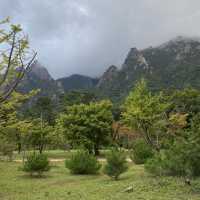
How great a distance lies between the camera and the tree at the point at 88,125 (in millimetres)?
33062

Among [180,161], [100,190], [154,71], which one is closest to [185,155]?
[180,161]

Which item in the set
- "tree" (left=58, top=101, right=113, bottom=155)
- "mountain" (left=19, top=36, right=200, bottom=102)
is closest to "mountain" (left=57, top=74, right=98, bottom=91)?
"mountain" (left=19, top=36, right=200, bottom=102)

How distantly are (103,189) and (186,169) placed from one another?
329 cm

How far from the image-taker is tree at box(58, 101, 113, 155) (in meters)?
33.1

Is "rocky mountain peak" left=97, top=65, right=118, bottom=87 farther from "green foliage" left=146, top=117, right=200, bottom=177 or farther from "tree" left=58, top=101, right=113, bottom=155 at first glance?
"green foliage" left=146, top=117, right=200, bottom=177

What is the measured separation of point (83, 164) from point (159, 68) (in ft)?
290

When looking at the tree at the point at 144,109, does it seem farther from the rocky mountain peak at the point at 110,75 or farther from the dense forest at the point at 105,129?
the rocky mountain peak at the point at 110,75

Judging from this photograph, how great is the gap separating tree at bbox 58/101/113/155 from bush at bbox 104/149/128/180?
52.5ft

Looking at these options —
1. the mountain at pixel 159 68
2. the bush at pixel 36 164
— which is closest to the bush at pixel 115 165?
the bush at pixel 36 164

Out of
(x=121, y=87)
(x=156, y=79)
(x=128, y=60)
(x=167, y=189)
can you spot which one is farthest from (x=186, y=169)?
(x=128, y=60)

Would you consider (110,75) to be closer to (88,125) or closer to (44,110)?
(44,110)

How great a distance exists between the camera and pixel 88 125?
33.2 meters

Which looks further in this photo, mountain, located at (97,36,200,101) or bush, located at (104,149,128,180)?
mountain, located at (97,36,200,101)

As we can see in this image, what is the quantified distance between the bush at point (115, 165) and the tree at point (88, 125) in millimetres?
15994
